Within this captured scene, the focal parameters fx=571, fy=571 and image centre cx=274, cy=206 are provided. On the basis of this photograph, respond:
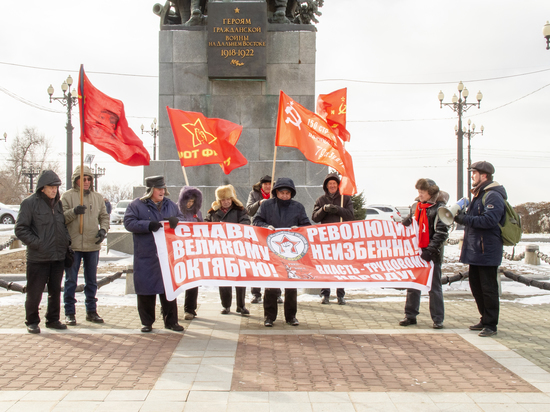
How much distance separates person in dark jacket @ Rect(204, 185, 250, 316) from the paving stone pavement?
8.0 inches

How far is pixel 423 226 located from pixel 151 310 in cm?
335

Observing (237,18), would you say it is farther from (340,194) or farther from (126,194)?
(126,194)

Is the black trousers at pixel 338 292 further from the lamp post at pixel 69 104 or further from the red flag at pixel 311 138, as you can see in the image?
the lamp post at pixel 69 104

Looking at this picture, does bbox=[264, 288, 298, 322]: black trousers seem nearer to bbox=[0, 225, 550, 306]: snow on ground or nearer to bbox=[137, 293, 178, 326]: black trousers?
bbox=[137, 293, 178, 326]: black trousers

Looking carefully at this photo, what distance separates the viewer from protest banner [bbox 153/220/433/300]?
6402 mm

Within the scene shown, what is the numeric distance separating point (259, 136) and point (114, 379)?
8.11 m

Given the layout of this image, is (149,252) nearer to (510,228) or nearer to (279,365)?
(279,365)

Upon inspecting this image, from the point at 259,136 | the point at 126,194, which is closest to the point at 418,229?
the point at 259,136

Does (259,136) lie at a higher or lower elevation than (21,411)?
higher

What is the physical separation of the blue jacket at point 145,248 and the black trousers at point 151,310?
107 millimetres

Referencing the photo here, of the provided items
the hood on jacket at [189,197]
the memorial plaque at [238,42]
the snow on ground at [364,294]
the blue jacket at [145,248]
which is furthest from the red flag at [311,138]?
the memorial plaque at [238,42]

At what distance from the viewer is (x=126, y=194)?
352 ft

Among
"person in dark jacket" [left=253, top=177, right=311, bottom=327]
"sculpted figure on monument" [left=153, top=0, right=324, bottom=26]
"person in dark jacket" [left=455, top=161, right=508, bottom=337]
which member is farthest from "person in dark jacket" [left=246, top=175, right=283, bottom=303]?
"sculpted figure on monument" [left=153, top=0, right=324, bottom=26]

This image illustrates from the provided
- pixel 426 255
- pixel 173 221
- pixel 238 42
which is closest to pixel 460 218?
pixel 426 255
